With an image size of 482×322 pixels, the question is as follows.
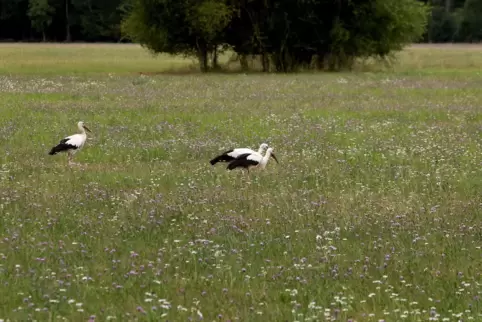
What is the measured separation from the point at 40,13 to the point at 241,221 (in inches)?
5014

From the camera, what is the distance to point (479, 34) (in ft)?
423

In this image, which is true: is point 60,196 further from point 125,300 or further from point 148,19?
point 148,19

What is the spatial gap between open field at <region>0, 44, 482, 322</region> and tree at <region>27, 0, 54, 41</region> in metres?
112

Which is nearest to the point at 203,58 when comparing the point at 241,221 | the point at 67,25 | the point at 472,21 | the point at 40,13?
the point at 241,221

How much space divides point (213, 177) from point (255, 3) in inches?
1745

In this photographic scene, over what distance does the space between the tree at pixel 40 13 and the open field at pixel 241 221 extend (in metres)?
112

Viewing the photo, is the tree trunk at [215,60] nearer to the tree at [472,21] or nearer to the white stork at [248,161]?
the white stork at [248,161]

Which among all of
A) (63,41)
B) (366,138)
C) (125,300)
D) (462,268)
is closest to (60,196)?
(125,300)

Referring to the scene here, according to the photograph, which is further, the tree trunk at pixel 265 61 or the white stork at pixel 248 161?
the tree trunk at pixel 265 61

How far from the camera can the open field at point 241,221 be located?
27.5ft

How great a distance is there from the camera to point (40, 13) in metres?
133

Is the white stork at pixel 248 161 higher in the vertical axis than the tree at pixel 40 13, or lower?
higher

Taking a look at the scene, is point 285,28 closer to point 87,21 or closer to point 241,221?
point 241,221

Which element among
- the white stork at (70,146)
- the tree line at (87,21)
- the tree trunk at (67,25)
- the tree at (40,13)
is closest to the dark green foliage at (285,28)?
the white stork at (70,146)
